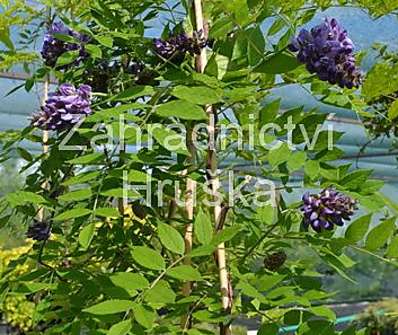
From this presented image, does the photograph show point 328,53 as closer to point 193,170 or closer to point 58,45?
point 193,170

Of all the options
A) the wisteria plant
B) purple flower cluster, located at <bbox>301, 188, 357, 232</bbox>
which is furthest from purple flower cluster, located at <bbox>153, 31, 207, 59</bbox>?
purple flower cluster, located at <bbox>301, 188, 357, 232</bbox>

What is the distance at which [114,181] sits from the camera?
64 cm

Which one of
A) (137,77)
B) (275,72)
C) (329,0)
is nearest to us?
(275,72)

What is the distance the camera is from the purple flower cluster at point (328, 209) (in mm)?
650

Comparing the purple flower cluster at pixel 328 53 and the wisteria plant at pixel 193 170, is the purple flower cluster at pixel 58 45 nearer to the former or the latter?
the wisteria plant at pixel 193 170

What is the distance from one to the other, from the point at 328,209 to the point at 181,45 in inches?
7.5

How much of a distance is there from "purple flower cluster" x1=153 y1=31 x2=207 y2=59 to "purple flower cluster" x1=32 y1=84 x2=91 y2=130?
0.29 ft

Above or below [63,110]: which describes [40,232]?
below

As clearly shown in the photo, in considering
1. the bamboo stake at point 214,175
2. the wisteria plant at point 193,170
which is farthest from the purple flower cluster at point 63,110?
the bamboo stake at point 214,175

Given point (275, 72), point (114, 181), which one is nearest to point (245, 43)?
point (275, 72)

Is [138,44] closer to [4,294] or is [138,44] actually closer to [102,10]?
[102,10]

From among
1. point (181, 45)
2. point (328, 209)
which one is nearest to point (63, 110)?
point (181, 45)

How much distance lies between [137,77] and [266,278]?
0.23m

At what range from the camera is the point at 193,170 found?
27.3 inches
